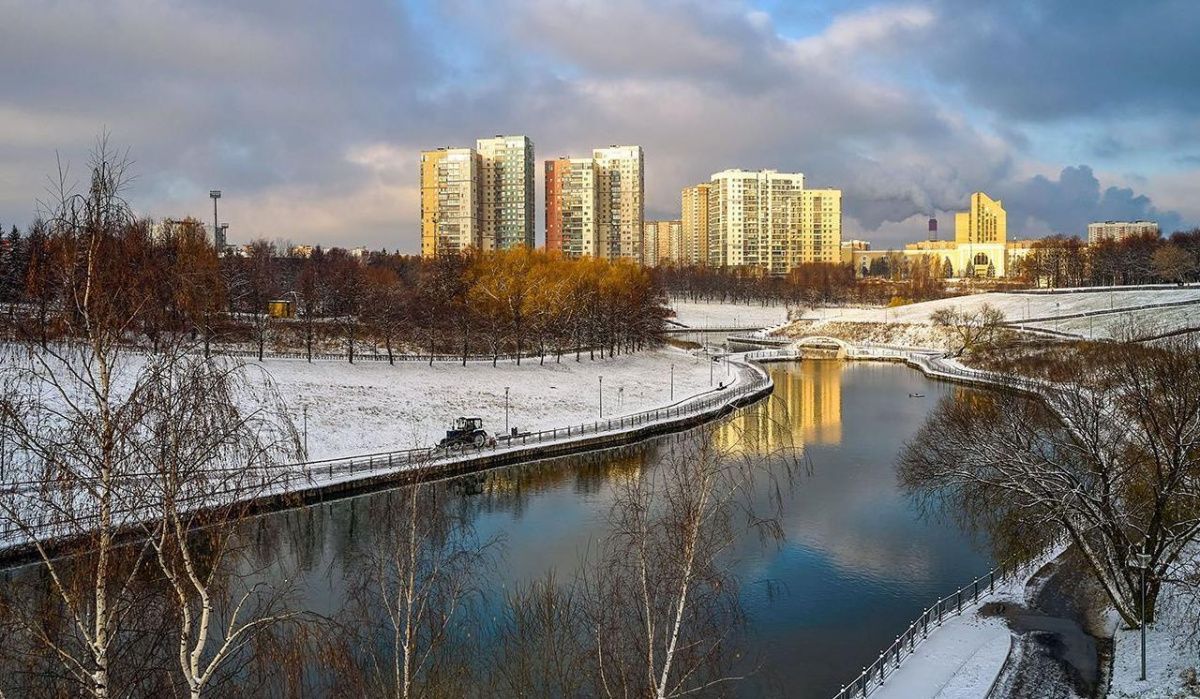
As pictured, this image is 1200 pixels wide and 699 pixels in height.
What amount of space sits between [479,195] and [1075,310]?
92.1 meters

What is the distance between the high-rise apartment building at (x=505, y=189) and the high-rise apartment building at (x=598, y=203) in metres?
8.12

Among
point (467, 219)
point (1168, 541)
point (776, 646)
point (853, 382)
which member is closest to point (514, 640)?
point (776, 646)

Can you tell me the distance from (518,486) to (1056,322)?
80018 millimetres

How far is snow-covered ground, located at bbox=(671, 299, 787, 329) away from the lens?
137 meters

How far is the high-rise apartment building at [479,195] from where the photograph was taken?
140500 mm

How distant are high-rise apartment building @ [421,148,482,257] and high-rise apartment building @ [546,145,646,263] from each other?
18.5 m

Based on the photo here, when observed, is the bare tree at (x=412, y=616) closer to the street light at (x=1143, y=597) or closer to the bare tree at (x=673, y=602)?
the bare tree at (x=673, y=602)

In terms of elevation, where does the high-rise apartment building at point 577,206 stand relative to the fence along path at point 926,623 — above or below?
above

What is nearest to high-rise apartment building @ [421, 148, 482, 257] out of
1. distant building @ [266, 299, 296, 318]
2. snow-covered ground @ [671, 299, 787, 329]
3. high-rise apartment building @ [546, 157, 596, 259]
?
high-rise apartment building @ [546, 157, 596, 259]

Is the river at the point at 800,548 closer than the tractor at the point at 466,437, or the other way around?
the river at the point at 800,548

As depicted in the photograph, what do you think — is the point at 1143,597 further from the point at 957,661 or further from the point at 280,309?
the point at 280,309

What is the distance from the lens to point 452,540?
2594 centimetres

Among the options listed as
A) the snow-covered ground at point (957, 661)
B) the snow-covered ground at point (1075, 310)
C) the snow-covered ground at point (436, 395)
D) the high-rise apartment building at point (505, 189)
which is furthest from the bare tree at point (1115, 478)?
the high-rise apartment building at point (505, 189)

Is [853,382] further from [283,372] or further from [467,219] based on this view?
[467,219]
